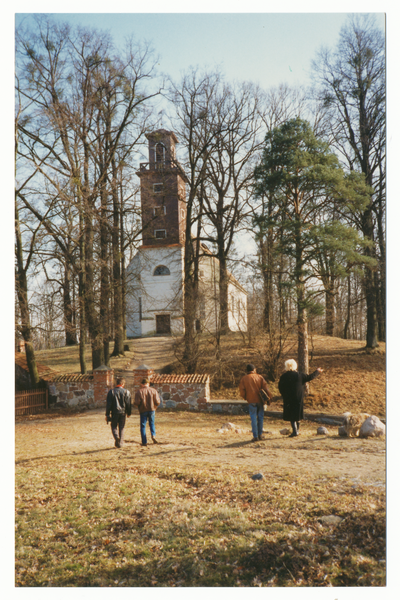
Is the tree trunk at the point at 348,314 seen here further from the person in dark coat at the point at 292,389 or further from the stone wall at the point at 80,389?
the stone wall at the point at 80,389

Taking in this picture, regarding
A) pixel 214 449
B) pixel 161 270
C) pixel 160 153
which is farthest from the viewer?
pixel 161 270

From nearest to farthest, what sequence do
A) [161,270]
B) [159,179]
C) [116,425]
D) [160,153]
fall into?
1. [116,425]
2. [160,153]
3. [159,179]
4. [161,270]

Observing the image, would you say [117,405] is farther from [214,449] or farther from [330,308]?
[330,308]

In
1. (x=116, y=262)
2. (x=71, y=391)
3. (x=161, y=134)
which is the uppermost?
(x=161, y=134)

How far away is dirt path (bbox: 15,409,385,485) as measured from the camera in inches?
230

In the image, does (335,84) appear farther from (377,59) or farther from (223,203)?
(223,203)

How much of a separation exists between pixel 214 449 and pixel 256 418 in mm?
1020

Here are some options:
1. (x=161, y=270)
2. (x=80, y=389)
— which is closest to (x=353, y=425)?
(x=80, y=389)

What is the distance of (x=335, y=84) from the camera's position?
1198cm

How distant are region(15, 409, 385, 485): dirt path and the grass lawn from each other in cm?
5

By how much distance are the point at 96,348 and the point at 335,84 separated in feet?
38.4

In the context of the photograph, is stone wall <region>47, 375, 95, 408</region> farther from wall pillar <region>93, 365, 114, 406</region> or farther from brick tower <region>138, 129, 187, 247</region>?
brick tower <region>138, 129, 187, 247</region>

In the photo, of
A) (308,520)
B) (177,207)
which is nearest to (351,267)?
(308,520)

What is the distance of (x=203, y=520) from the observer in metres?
4.50
